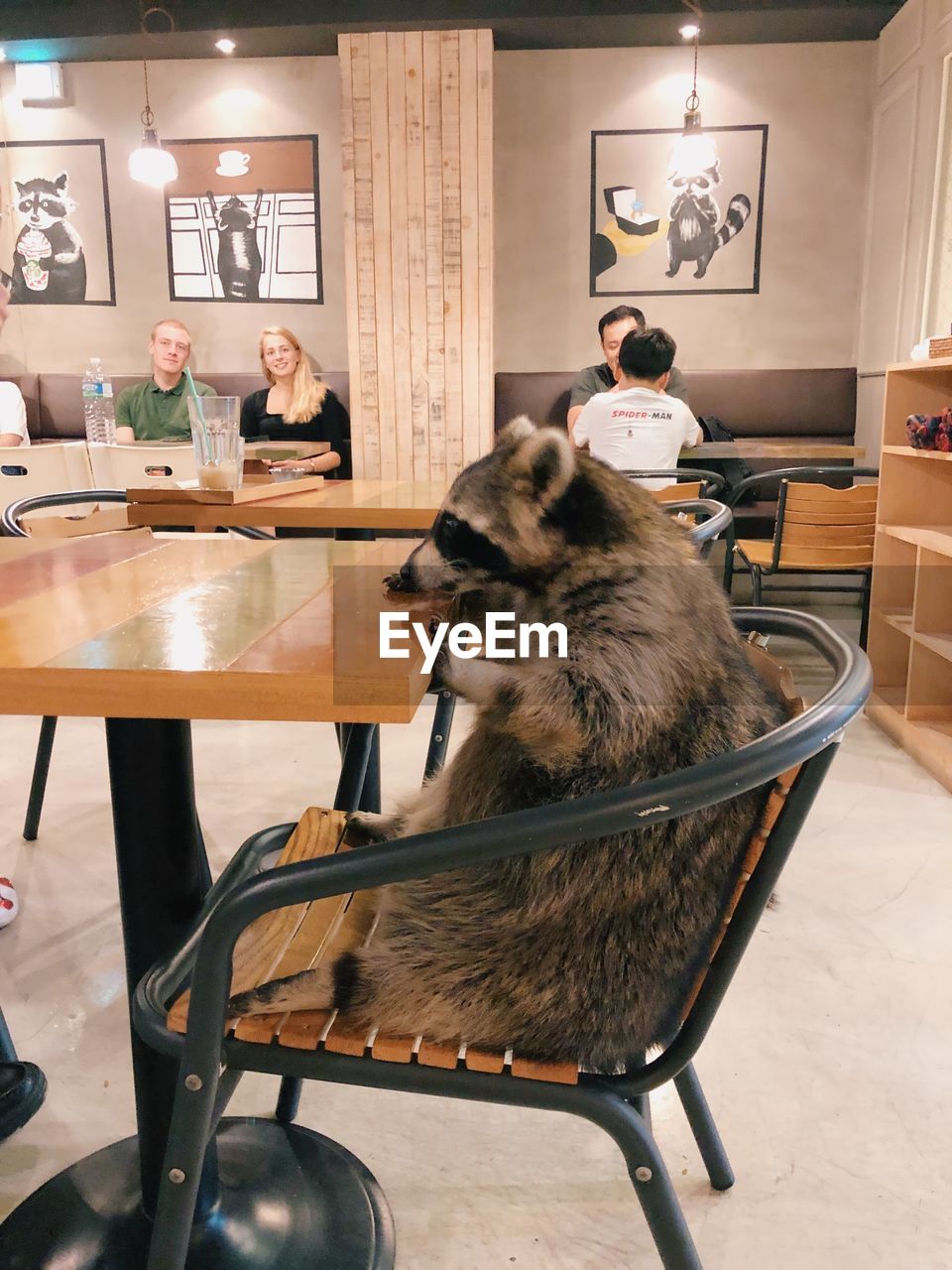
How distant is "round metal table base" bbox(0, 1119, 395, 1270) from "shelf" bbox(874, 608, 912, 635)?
280 centimetres

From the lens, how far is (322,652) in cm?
94

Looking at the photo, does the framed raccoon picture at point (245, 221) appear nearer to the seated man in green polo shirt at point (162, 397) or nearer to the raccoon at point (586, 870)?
the seated man in green polo shirt at point (162, 397)

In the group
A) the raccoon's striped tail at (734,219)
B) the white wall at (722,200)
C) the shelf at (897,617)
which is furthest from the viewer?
the raccoon's striped tail at (734,219)

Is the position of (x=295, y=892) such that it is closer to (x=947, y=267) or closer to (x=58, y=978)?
(x=58, y=978)

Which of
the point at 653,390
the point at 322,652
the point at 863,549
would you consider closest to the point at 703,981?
the point at 322,652

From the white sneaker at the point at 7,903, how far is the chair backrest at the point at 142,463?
1.33m

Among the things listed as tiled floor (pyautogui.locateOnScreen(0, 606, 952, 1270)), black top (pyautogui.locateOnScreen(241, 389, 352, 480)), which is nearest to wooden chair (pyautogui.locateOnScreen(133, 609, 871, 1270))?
tiled floor (pyautogui.locateOnScreen(0, 606, 952, 1270))

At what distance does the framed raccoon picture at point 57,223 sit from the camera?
625cm

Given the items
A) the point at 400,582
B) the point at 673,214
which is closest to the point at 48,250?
the point at 673,214

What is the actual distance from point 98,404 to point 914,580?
16.8ft

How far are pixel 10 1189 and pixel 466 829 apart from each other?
1.18 meters

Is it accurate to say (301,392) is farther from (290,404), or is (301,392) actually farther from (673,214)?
(673,214)

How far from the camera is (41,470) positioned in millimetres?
3270

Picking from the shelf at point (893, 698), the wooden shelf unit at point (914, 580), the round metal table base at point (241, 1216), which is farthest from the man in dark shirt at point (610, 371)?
the round metal table base at point (241, 1216)
